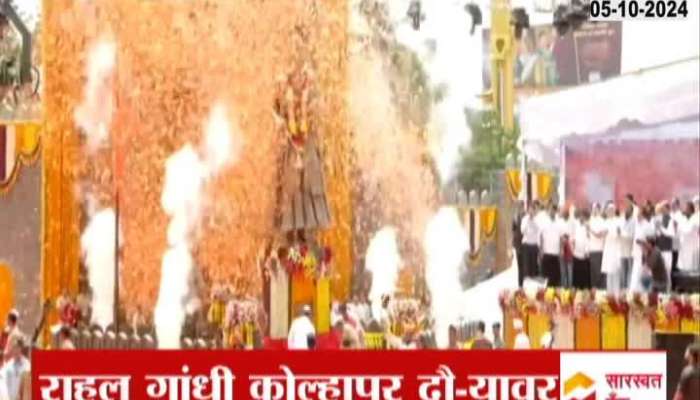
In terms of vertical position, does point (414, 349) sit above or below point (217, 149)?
below

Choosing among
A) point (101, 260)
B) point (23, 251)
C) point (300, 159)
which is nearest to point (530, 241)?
point (300, 159)

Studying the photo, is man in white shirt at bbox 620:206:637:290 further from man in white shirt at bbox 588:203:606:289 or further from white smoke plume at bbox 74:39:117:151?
white smoke plume at bbox 74:39:117:151

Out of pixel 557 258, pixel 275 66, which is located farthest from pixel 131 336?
pixel 557 258

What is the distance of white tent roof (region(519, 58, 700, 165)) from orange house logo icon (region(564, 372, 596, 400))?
24.0 inches

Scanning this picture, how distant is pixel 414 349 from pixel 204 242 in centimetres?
65

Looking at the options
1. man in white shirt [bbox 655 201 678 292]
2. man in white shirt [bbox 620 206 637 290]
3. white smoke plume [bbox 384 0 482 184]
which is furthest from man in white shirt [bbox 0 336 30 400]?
man in white shirt [bbox 655 201 678 292]

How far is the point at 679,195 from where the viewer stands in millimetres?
4312

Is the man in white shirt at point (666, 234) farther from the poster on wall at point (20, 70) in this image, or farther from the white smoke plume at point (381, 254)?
the poster on wall at point (20, 70)

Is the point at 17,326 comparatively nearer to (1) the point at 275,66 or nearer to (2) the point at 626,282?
(1) the point at 275,66

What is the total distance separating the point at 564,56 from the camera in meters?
4.32

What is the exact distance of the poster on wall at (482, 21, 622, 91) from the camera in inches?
169

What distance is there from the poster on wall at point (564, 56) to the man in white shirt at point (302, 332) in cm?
81

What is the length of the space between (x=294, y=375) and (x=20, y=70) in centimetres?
112

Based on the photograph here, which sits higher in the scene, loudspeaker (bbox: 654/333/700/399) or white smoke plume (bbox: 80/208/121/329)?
white smoke plume (bbox: 80/208/121/329)
